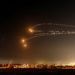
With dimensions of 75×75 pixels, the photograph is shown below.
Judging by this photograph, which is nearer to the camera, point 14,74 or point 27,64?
point 14,74

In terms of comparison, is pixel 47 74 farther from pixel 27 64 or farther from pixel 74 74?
pixel 27 64

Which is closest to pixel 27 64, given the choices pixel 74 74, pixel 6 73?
pixel 6 73

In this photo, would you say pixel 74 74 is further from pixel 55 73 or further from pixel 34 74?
pixel 34 74

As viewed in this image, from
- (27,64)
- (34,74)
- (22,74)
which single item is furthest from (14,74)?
(27,64)

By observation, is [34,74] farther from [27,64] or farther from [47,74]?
[27,64]

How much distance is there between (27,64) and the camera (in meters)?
25.2

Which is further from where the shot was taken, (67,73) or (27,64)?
(27,64)

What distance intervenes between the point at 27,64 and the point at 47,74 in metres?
11.0

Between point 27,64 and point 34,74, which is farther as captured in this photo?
point 27,64

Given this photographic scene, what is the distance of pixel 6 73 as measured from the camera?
14.9 meters

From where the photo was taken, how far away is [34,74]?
47.5 ft

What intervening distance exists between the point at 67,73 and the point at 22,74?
12.8ft

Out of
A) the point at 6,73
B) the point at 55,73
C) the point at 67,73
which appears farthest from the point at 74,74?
the point at 6,73

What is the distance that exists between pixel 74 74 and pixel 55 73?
5.25ft
